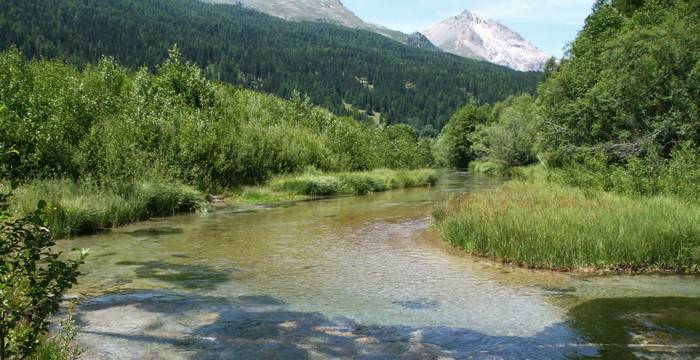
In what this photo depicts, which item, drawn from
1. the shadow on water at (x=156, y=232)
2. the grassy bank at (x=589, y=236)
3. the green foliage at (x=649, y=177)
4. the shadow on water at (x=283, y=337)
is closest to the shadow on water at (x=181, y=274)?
the shadow on water at (x=283, y=337)

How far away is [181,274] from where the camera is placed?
500 inches

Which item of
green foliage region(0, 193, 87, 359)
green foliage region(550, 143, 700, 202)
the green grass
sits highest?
green foliage region(550, 143, 700, 202)

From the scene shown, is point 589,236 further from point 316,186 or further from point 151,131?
point 316,186

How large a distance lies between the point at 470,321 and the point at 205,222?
15.3 metres

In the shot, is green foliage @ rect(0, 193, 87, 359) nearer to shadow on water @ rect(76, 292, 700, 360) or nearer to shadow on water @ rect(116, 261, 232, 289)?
shadow on water @ rect(76, 292, 700, 360)

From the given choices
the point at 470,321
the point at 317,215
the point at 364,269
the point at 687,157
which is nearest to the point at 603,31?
the point at 687,157

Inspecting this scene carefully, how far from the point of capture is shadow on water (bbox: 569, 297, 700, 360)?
25.3ft

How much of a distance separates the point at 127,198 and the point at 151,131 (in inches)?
312

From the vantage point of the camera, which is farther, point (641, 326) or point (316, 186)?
point (316, 186)

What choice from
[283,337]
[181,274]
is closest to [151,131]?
[181,274]

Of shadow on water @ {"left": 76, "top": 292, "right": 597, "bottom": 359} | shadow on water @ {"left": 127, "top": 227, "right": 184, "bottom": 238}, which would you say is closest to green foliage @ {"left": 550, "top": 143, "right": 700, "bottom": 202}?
shadow on water @ {"left": 76, "top": 292, "right": 597, "bottom": 359}

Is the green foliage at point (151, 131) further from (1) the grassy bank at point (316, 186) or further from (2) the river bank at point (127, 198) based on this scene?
(1) the grassy bank at point (316, 186)

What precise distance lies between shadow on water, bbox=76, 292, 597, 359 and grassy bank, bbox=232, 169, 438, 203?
2308cm

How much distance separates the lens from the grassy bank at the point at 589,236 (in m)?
13.0
